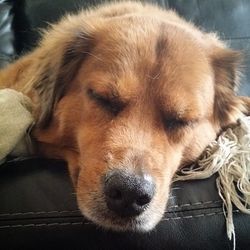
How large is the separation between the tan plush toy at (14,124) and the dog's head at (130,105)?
2.1 inches

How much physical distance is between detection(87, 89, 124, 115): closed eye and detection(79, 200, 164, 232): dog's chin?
273mm

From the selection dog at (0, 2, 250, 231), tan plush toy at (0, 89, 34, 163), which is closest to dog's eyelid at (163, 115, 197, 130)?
dog at (0, 2, 250, 231)

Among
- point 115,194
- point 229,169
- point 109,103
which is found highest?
point 109,103

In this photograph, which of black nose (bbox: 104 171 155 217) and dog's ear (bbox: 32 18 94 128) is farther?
dog's ear (bbox: 32 18 94 128)

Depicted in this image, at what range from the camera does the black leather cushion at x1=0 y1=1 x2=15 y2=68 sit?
215cm

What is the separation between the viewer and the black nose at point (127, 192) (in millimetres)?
1068

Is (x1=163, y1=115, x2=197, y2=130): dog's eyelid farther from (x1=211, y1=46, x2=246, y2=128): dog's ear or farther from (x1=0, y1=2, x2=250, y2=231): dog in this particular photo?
(x1=211, y1=46, x2=246, y2=128): dog's ear

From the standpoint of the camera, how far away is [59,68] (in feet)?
4.62

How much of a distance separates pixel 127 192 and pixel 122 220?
0.27 feet

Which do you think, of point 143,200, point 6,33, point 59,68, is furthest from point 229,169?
point 6,33

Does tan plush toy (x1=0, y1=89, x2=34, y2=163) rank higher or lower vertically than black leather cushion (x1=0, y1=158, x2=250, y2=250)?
higher

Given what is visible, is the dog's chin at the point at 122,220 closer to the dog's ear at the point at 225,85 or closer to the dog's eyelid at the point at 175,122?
the dog's eyelid at the point at 175,122

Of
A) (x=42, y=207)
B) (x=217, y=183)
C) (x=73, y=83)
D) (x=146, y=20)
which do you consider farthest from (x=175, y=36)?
(x=42, y=207)

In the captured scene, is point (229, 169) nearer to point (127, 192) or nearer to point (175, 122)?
point (175, 122)
